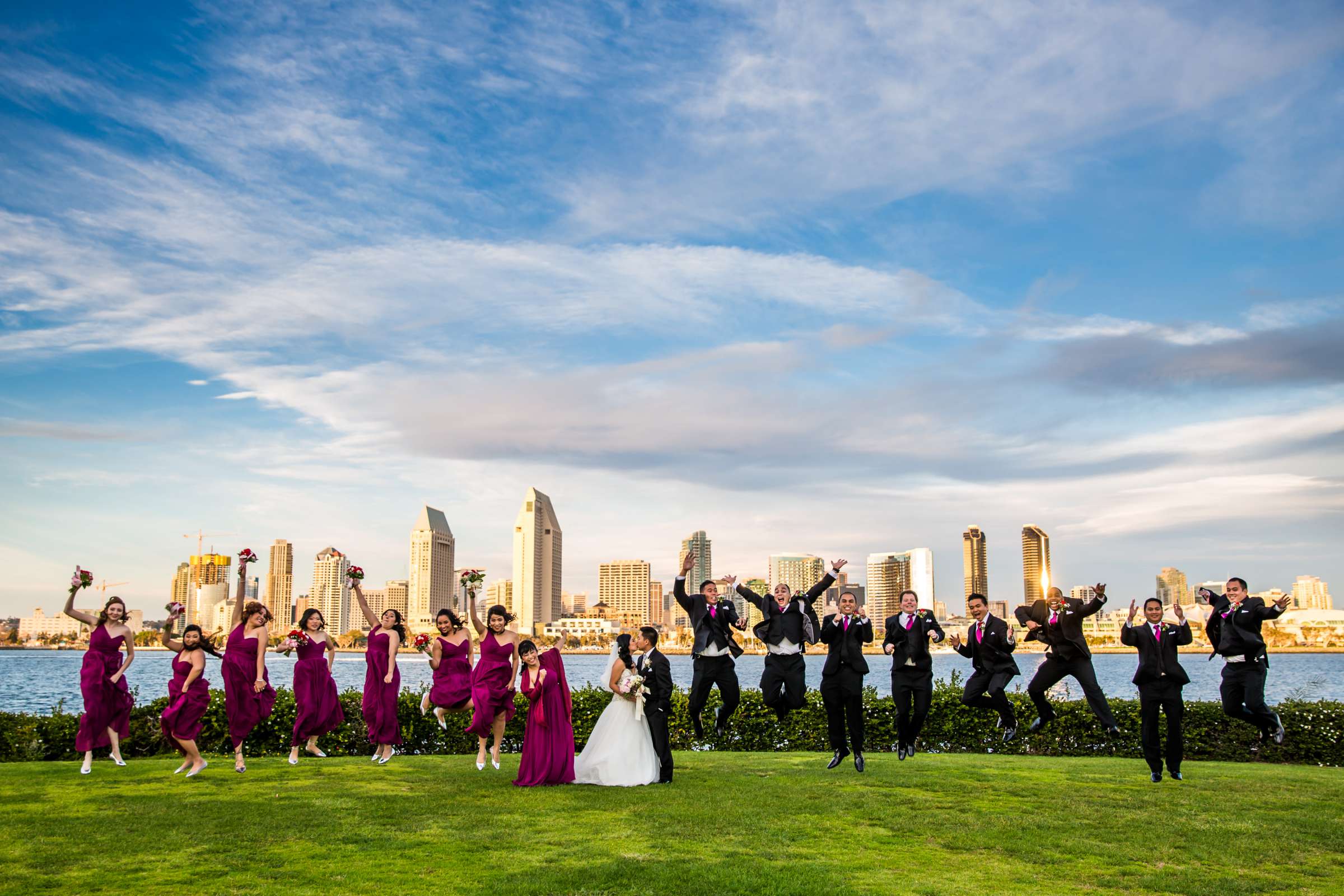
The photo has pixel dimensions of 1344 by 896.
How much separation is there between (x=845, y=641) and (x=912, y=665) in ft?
3.63

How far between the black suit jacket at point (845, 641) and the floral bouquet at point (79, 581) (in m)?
11.0

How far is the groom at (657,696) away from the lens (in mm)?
13016

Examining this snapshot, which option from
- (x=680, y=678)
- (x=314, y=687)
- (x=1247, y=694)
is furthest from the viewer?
(x=680, y=678)

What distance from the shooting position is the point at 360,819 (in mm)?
10305

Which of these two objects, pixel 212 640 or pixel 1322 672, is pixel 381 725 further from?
pixel 1322 672

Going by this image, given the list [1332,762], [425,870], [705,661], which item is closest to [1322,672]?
[1332,762]

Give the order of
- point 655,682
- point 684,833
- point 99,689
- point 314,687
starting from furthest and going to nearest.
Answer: point 314,687 → point 99,689 → point 655,682 → point 684,833

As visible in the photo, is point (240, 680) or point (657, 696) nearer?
point (657, 696)

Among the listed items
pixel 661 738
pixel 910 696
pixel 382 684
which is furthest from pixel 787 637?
pixel 382 684

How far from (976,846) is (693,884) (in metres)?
3.07

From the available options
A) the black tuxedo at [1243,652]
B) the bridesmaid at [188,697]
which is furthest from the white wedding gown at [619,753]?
the black tuxedo at [1243,652]

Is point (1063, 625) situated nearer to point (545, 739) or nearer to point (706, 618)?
point (706, 618)

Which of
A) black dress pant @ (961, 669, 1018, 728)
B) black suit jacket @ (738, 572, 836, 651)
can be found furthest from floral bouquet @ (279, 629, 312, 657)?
black dress pant @ (961, 669, 1018, 728)

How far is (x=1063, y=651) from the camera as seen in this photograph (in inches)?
562
